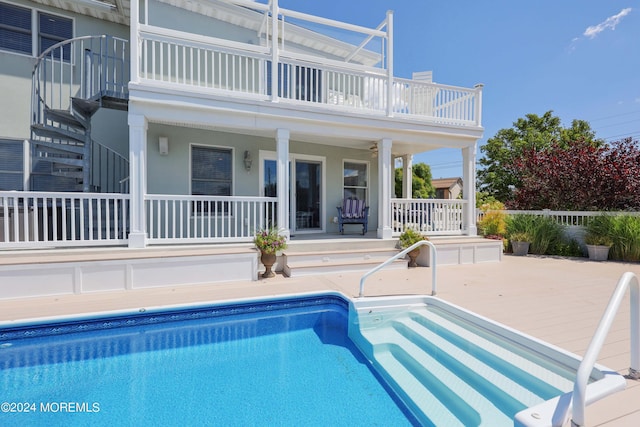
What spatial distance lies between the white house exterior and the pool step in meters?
3.89

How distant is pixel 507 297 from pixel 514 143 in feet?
60.4

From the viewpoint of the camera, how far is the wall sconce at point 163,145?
706 cm

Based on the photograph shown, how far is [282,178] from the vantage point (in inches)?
257

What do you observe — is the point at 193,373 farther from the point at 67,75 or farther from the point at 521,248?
the point at 521,248

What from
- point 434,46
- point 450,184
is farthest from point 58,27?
point 450,184

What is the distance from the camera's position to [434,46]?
44.5 feet

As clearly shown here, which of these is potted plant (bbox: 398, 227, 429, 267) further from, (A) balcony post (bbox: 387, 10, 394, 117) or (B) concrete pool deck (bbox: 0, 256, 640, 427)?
(A) balcony post (bbox: 387, 10, 394, 117)

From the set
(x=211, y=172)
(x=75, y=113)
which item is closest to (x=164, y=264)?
(x=211, y=172)

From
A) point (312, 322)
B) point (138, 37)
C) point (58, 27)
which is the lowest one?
point (312, 322)

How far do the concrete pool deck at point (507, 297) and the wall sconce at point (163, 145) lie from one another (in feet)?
11.7

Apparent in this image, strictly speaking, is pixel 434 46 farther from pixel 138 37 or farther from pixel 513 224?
pixel 138 37

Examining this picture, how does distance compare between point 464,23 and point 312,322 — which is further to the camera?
point 464,23

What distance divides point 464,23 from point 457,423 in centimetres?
1306

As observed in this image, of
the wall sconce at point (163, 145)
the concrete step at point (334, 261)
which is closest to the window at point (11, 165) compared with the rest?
the wall sconce at point (163, 145)
